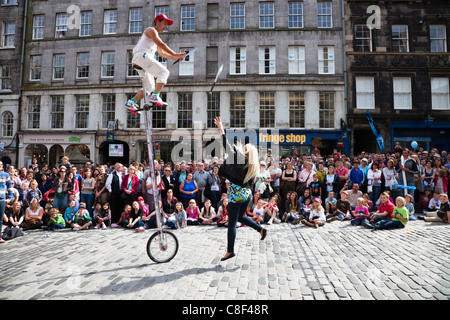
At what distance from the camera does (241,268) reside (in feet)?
15.5

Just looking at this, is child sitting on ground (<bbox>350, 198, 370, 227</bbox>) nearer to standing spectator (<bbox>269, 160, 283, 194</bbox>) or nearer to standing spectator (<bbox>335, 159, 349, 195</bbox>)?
standing spectator (<bbox>335, 159, 349, 195</bbox>)

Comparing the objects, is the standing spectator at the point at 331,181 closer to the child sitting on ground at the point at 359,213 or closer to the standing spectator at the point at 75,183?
the child sitting on ground at the point at 359,213

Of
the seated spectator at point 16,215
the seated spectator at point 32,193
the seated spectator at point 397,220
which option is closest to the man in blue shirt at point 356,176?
the seated spectator at point 397,220

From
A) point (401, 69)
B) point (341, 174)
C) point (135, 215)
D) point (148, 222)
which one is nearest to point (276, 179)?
point (341, 174)

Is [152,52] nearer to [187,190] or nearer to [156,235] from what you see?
[156,235]

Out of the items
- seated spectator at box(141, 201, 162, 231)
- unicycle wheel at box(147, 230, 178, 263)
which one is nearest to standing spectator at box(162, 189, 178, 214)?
seated spectator at box(141, 201, 162, 231)

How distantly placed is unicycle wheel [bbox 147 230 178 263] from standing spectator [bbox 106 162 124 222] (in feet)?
15.9

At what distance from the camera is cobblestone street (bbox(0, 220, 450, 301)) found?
147 inches

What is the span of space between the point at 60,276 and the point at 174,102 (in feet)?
61.3

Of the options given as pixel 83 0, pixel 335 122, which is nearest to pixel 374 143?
pixel 335 122

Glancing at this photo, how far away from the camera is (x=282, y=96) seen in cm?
2116

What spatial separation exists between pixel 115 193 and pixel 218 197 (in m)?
3.98

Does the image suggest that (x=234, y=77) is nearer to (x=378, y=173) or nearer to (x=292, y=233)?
(x=378, y=173)

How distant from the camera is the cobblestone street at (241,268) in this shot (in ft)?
12.2
